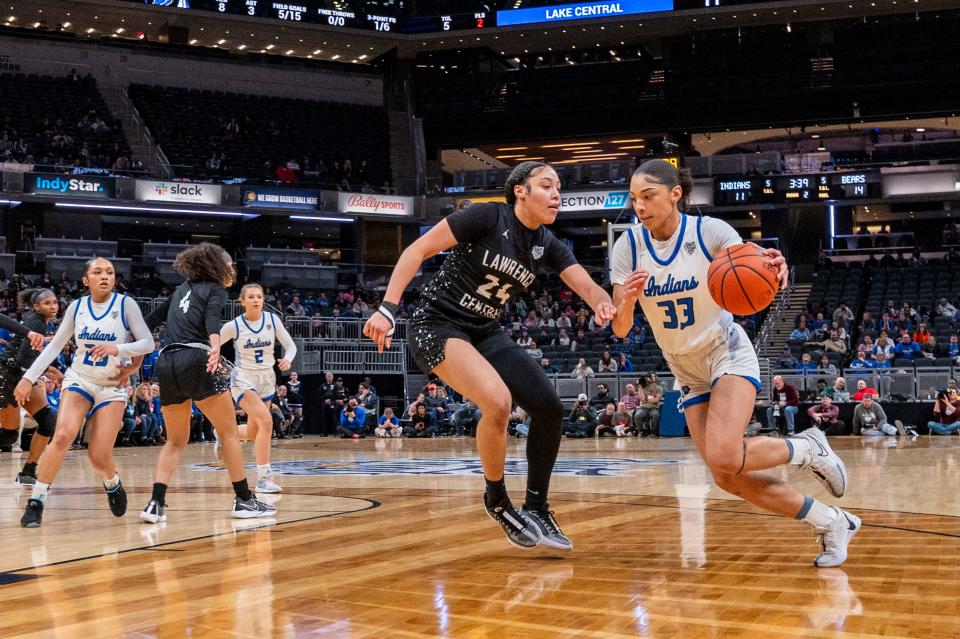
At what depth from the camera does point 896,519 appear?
6.71m

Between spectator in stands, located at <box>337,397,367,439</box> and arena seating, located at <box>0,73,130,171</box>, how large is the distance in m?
15.2

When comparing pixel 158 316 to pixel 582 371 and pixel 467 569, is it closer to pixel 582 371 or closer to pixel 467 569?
pixel 467 569

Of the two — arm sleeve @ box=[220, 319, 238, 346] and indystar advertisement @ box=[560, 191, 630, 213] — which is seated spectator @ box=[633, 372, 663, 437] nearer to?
arm sleeve @ box=[220, 319, 238, 346]

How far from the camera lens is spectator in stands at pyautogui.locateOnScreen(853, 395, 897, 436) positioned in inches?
794

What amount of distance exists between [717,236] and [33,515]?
15.8 ft

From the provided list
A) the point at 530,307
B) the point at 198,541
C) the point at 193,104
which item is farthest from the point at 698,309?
the point at 193,104

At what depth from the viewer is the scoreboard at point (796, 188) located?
3403cm

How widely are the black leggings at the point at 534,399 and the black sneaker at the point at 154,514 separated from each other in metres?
2.82

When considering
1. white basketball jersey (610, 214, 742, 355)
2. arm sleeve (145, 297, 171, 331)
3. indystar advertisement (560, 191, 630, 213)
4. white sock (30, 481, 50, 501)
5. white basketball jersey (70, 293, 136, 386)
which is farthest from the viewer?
indystar advertisement (560, 191, 630, 213)

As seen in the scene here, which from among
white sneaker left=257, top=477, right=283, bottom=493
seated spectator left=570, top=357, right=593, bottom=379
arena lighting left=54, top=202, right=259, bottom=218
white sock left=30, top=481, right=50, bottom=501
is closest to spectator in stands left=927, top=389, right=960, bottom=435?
seated spectator left=570, top=357, right=593, bottom=379

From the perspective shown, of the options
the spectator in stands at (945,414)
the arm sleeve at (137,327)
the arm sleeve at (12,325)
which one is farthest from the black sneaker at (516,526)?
the spectator in stands at (945,414)

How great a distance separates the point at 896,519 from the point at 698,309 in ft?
8.43

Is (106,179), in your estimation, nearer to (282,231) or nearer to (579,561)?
(282,231)

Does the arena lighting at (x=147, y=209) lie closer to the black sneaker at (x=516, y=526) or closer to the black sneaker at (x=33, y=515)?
the black sneaker at (x=33, y=515)
